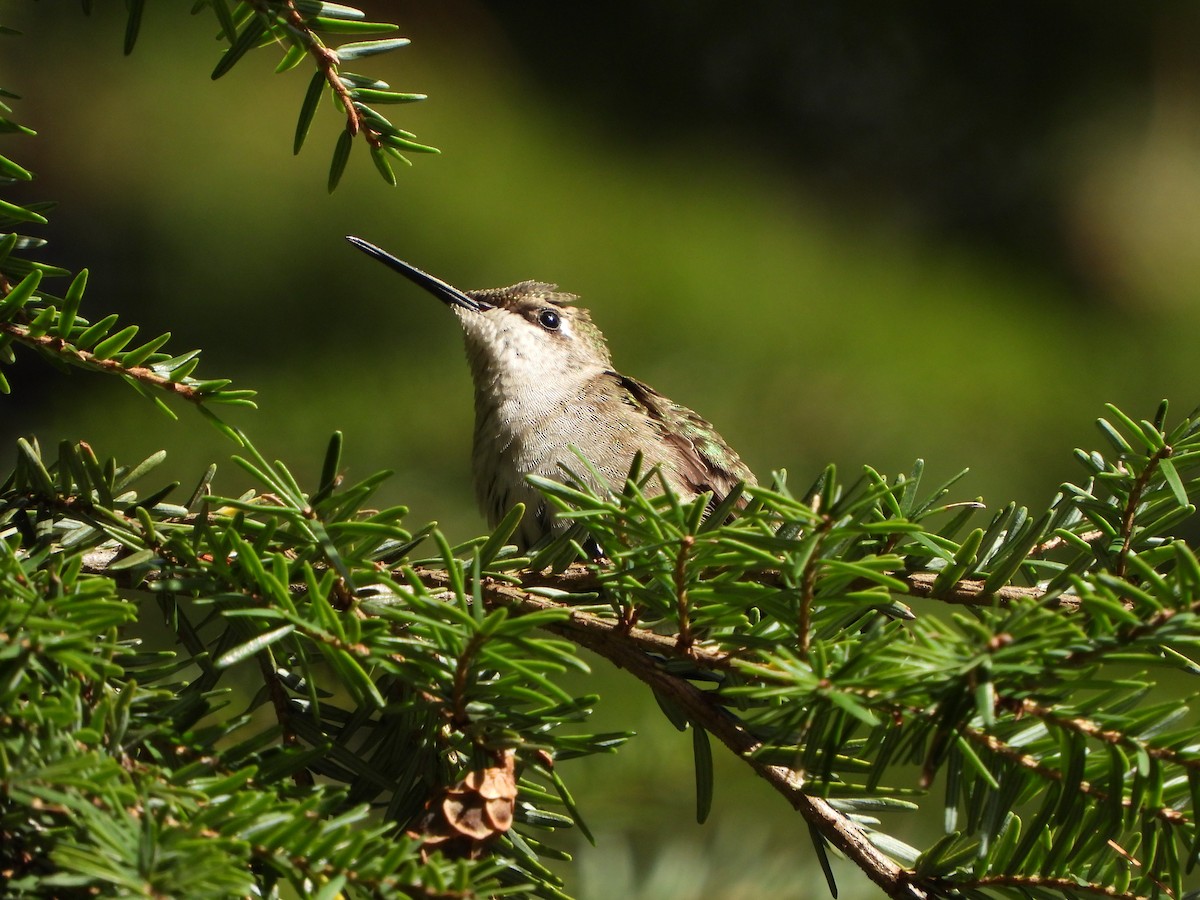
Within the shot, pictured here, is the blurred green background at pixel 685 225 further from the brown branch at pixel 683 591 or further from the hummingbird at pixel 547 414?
the brown branch at pixel 683 591

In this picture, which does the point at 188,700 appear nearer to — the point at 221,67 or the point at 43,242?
the point at 43,242

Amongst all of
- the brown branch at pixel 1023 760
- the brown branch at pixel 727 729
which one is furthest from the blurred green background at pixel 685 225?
the brown branch at pixel 1023 760

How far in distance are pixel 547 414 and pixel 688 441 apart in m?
0.43

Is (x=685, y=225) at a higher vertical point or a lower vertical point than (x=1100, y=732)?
higher

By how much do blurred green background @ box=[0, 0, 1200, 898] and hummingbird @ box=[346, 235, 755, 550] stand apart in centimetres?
33

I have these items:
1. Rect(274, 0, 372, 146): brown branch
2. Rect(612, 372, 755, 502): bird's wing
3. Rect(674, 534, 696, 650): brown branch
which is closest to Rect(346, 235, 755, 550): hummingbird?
Rect(612, 372, 755, 502): bird's wing

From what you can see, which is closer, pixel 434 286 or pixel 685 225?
pixel 434 286

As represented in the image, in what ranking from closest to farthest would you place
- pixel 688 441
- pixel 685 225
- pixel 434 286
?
pixel 688 441, pixel 434 286, pixel 685 225

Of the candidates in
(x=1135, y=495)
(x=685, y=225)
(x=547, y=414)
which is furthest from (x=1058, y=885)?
(x=685, y=225)

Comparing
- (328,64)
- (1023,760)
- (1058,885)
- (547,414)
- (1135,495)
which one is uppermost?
(328,64)

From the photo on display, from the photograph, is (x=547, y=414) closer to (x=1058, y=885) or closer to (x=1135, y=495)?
(x=1135, y=495)

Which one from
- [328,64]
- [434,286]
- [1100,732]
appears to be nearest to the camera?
[1100,732]

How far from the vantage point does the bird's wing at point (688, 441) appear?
3244mm

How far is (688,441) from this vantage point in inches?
130
